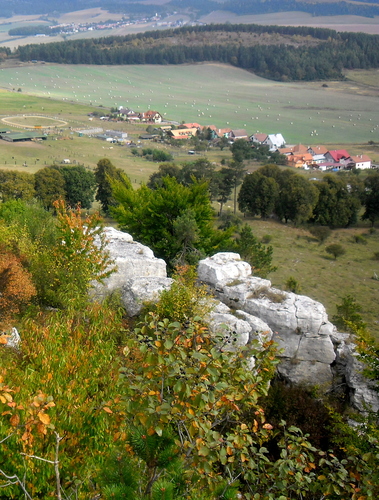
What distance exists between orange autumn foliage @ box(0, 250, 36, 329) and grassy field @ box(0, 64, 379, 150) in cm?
11782

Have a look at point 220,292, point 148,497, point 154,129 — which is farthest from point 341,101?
point 148,497

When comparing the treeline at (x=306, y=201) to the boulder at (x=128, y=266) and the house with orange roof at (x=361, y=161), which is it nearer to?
the boulder at (x=128, y=266)

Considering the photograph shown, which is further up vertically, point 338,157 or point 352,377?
point 352,377

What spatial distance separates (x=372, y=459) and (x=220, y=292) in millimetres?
8744

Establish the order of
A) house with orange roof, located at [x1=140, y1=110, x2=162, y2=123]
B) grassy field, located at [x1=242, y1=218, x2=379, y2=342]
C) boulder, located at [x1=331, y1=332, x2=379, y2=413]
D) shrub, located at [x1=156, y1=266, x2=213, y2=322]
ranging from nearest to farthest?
shrub, located at [x1=156, y1=266, x2=213, y2=322] < boulder, located at [x1=331, y1=332, x2=379, y2=413] < grassy field, located at [x1=242, y1=218, x2=379, y2=342] < house with orange roof, located at [x1=140, y1=110, x2=162, y2=123]

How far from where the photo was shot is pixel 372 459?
22.6 ft

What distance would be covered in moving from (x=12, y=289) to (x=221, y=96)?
16554cm

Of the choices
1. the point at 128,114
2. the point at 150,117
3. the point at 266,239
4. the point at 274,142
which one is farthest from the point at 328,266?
the point at 128,114

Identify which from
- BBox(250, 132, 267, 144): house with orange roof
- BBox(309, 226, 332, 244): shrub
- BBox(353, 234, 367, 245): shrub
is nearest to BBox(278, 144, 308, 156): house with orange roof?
BBox(250, 132, 267, 144): house with orange roof

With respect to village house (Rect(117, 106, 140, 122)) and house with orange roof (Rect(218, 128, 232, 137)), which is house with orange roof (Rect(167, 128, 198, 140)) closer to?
house with orange roof (Rect(218, 128, 232, 137))

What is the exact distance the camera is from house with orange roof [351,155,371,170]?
9838cm

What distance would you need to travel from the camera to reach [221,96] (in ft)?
550

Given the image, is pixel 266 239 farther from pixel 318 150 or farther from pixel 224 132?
pixel 224 132

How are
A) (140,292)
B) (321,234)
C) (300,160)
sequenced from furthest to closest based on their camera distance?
(300,160)
(321,234)
(140,292)
